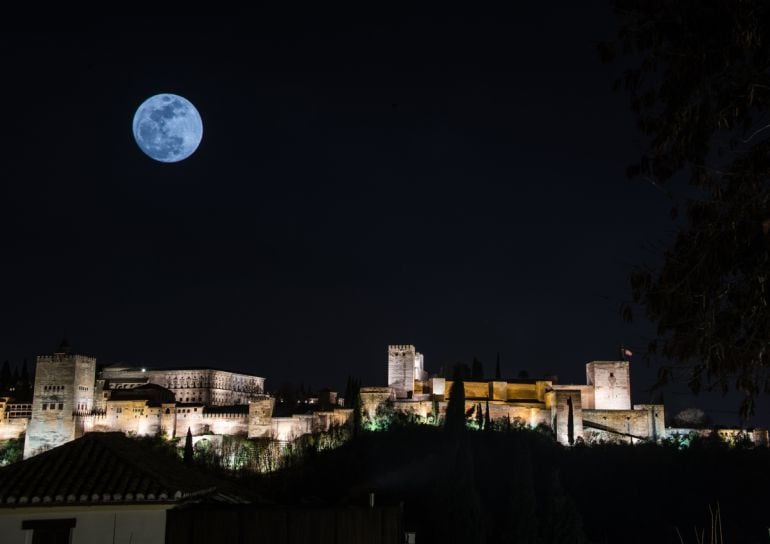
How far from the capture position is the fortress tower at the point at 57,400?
195 feet

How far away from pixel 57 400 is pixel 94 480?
5432 centimetres

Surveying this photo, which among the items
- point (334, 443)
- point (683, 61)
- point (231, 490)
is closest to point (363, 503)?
point (231, 490)

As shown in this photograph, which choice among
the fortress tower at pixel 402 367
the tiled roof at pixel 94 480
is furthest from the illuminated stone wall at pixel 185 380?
the tiled roof at pixel 94 480

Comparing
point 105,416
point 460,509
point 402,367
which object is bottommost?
point 460,509

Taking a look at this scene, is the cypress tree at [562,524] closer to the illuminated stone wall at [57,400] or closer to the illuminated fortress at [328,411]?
the illuminated fortress at [328,411]

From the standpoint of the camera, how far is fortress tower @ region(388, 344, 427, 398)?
221 ft

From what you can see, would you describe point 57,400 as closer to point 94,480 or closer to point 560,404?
point 560,404

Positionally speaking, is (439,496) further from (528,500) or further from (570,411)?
(570,411)

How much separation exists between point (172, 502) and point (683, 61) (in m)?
8.64

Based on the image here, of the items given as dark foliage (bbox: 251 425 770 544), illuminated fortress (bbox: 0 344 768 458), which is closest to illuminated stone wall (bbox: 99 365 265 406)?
illuminated fortress (bbox: 0 344 768 458)

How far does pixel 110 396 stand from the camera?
66750mm

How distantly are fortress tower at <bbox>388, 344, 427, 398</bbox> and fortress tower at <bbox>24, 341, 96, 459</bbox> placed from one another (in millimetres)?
25426

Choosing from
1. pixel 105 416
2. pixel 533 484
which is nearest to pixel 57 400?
pixel 105 416

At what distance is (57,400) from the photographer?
60.4 meters
